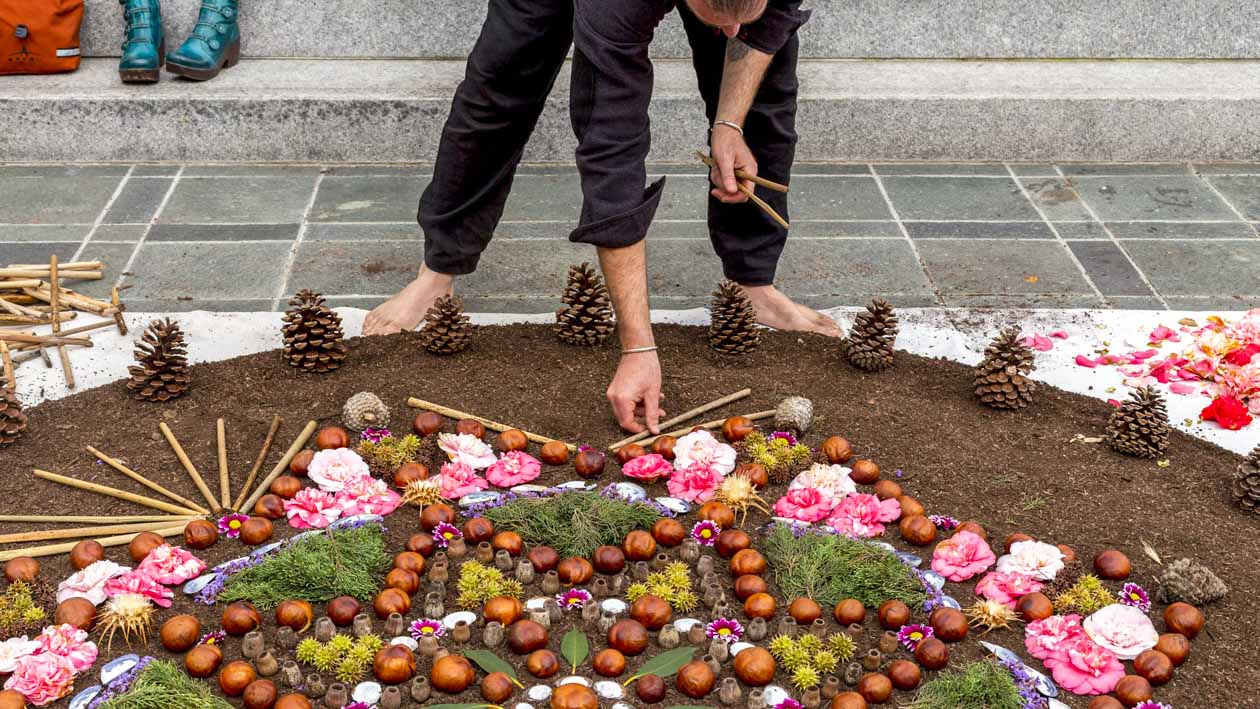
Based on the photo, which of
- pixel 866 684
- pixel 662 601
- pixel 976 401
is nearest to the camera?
pixel 866 684

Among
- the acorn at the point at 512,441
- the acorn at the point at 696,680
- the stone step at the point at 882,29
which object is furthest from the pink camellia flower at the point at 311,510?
the stone step at the point at 882,29

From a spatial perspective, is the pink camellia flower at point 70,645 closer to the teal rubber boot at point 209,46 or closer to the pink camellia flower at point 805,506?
the pink camellia flower at point 805,506

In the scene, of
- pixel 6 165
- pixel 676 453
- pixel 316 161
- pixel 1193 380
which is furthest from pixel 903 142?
pixel 6 165

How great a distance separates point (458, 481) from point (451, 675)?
66 cm

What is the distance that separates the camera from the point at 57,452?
2.93 metres

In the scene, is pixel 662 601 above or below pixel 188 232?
above

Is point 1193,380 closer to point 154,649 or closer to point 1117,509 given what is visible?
point 1117,509

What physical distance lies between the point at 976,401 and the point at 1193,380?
2.31 feet

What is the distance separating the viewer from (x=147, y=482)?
2791mm

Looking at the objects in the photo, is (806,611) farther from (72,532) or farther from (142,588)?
(72,532)

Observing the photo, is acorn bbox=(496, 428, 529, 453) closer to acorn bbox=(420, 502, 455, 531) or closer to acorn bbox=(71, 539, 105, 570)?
acorn bbox=(420, 502, 455, 531)

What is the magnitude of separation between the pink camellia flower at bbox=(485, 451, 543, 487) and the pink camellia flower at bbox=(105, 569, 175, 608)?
726 mm

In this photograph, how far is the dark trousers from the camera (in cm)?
320

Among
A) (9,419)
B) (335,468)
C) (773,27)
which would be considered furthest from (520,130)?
(9,419)
